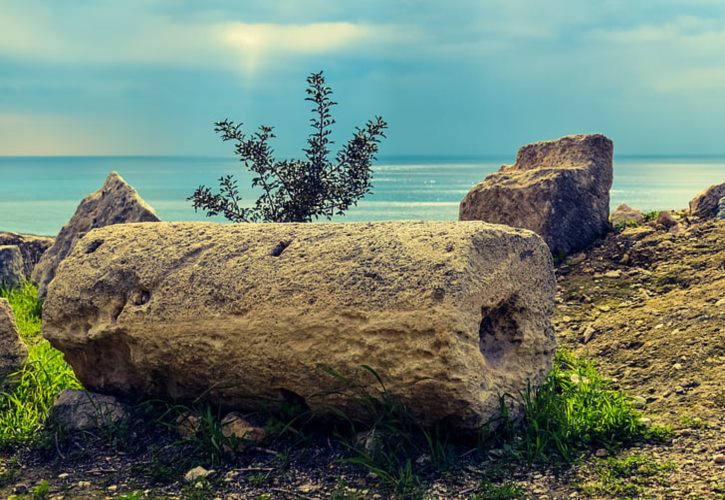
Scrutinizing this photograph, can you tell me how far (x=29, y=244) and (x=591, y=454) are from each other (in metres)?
9.04

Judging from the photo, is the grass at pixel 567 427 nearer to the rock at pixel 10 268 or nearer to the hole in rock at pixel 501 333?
the hole in rock at pixel 501 333

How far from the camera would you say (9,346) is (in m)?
6.22

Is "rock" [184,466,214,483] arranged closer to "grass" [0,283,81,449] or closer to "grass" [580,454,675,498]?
"grass" [0,283,81,449]

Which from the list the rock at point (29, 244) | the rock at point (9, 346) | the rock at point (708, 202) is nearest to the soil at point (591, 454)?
the rock at point (9, 346)

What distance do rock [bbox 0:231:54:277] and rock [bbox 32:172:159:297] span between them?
0.98 metres

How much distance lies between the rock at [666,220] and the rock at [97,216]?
5815 millimetres

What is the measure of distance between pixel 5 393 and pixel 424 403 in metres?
3.37

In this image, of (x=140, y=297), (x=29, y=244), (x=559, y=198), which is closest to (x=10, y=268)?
(x=29, y=244)

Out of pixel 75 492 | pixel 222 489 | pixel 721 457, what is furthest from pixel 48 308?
pixel 721 457

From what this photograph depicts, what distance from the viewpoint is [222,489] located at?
4.61m

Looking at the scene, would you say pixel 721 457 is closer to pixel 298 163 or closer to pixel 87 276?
pixel 87 276

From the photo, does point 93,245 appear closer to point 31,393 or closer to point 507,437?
point 31,393

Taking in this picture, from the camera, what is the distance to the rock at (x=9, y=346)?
6188 mm

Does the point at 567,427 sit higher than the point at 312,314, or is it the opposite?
the point at 312,314
